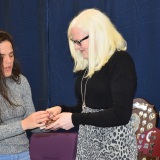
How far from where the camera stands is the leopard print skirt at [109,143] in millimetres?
1475

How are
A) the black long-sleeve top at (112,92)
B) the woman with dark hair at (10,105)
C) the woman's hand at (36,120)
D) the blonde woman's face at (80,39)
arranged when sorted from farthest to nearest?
1. the woman with dark hair at (10,105)
2. the woman's hand at (36,120)
3. the blonde woman's face at (80,39)
4. the black long-sleeve top at (112,92)

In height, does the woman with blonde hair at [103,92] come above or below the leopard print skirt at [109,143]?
above

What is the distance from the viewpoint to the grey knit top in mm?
1704

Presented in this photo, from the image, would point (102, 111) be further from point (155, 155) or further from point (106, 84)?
point (155, 155)

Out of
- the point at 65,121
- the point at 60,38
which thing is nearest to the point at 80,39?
the point at 65,121

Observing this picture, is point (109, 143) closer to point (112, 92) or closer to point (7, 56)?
point (112, 92)

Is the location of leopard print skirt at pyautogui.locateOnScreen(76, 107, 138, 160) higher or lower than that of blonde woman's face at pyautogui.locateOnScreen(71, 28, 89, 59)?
lower

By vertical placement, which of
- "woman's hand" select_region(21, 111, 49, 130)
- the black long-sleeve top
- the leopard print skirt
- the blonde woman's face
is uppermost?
the blonde woman's face

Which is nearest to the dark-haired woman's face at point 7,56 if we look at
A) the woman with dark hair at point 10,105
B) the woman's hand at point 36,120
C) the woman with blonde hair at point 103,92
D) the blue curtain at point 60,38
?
the woman with dark hair at point 10,105

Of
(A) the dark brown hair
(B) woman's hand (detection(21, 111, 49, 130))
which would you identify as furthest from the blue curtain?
(B) woman's hand (detection(21, 111, 49, 130))

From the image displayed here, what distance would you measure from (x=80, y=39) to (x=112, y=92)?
11.8 inches

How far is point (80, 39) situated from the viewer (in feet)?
4.88

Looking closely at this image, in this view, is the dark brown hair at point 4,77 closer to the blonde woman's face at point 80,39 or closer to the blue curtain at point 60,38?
the blonde woman's face at point 80,39

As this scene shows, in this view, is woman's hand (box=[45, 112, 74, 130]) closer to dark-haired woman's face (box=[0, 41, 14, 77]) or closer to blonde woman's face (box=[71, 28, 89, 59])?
blonde woman's face (box=[71, 28, 89, 59])
